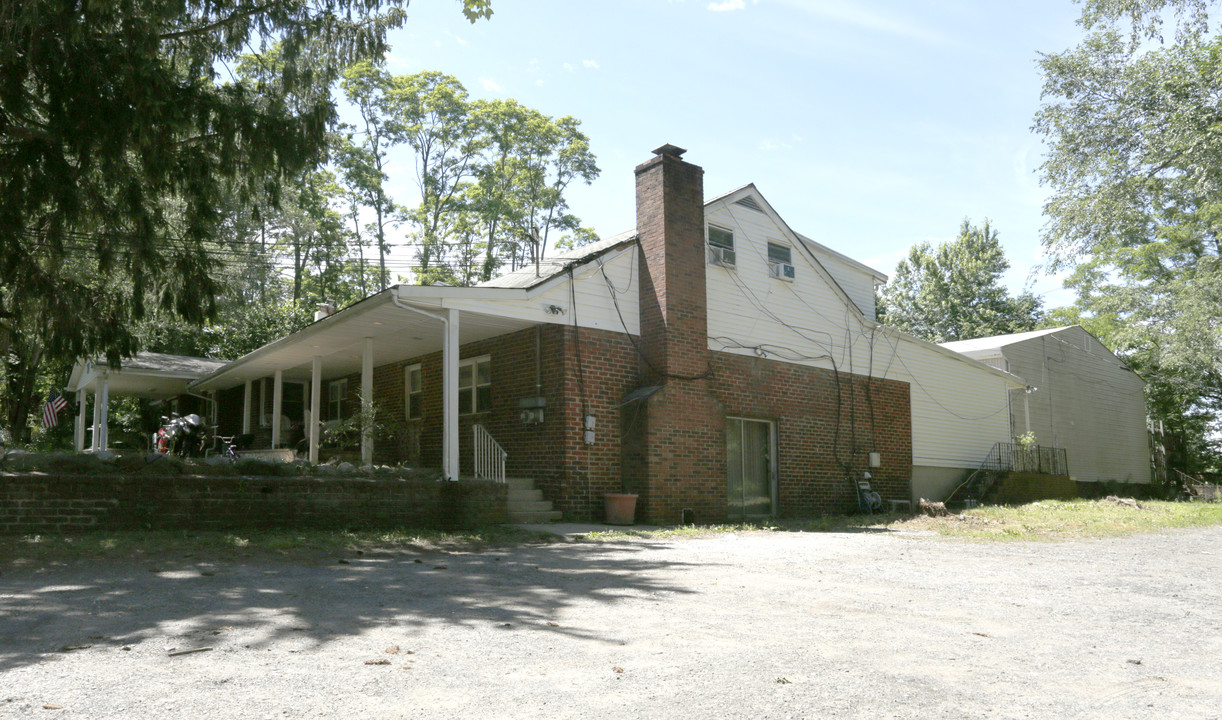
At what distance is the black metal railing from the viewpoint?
21984mm

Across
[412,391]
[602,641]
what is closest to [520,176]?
[412,391]

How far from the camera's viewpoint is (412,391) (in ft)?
57.7

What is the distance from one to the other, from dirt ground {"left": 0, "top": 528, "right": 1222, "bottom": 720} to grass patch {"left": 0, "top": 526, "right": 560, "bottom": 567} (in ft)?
1.57

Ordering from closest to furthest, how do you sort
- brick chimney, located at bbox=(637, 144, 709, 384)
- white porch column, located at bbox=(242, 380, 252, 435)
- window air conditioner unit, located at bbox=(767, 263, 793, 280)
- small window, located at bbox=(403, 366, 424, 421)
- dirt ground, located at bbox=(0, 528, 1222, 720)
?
1. dirt ground, located at bbox=(0, 528, 1222, 720)
2. brick chimney, located at bbox=(637, 144, 709, 384)
3. window air conditioner unit, located at bbox=(767, 263, 793, 280)
4. small window, located at bbox=(403, 366, 424, 421)
5. white porch column, located at bbox=(242, 380, 252, 435)

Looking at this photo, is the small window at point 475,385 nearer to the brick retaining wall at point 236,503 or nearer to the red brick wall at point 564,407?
the red brick wall at point 564,407

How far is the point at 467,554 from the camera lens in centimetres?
882

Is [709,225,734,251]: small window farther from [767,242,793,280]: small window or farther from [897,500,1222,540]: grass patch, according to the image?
[897,500,1222,540]: grass patch

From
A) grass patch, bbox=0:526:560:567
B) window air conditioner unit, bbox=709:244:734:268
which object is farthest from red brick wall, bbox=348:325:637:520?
grass patch, bbox=0:526:560:567

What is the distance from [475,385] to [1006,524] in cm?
937

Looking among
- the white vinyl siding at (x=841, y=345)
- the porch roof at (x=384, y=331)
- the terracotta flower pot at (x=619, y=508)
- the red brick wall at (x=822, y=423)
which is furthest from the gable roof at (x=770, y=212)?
the terracotta flower pot at (x=619, y=508)

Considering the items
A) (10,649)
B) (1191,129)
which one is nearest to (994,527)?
(1191,129)

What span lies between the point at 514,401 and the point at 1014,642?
10.2 meters

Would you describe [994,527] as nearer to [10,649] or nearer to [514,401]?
[514,401]

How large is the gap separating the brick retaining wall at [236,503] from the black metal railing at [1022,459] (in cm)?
1541
